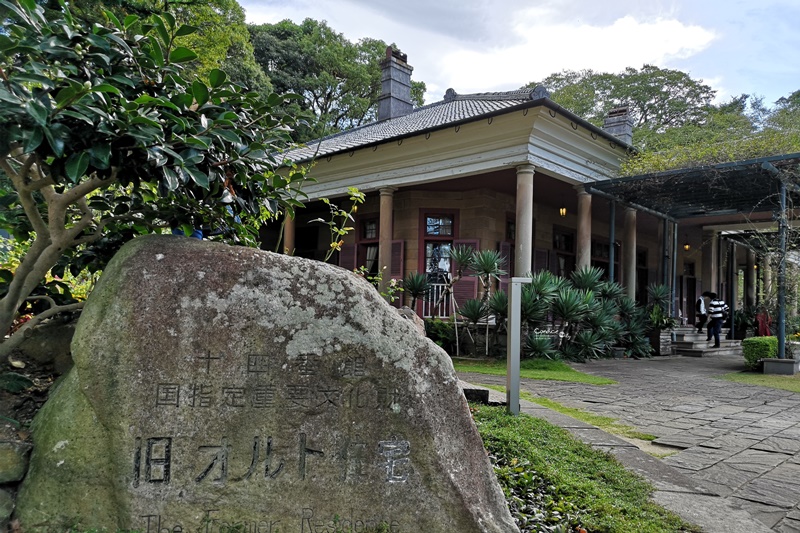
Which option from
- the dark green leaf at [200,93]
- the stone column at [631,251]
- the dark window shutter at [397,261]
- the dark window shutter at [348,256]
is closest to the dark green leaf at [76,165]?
the dark green leaf at [200,93]

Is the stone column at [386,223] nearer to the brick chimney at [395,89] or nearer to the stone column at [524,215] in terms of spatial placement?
the stone column at [524,215]

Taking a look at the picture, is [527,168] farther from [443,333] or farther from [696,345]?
[696,345]

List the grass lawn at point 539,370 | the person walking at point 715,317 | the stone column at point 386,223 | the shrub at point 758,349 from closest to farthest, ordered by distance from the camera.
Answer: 1. the grass lawn at point 539,370
2. the shrub at point 758,349
3. the stone column at point 386,223
4. the person walking at point 715,317

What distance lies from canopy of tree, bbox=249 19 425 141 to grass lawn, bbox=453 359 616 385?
62.2ft

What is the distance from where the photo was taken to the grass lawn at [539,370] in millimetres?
7488

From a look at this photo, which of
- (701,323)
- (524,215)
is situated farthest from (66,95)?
(701,323)

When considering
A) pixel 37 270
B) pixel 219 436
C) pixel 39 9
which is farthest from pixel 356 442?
pixel 39 9

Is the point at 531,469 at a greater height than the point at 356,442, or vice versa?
the point at 356,442

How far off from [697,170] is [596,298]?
2.99 metres

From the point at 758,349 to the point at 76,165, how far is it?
34.8ft

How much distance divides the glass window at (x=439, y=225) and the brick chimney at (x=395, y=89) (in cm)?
622

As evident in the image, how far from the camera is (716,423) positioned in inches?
193

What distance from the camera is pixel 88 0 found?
5.84 m

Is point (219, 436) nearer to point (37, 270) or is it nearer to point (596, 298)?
point (37, 270)
